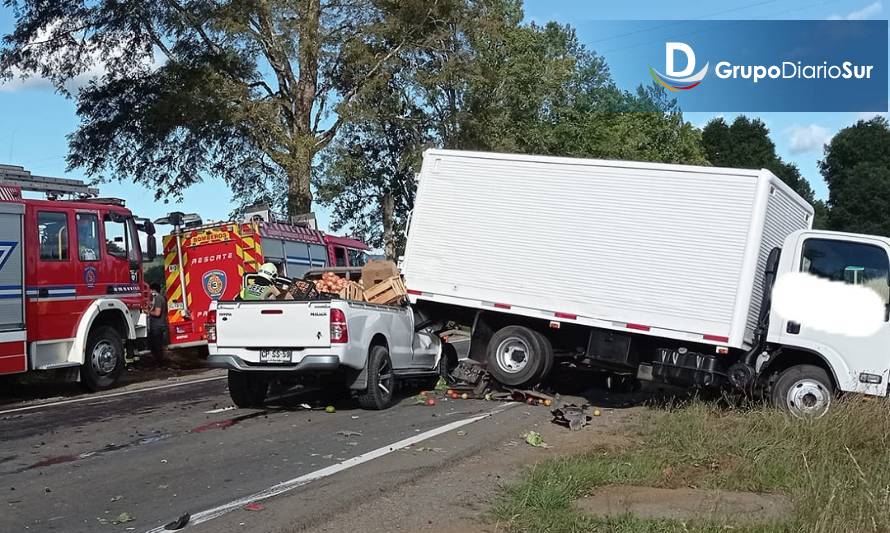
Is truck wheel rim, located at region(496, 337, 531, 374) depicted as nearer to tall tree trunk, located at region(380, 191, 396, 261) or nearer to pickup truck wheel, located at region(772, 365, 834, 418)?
pickup truck wheel, located at region(772, 365, 834, 418)

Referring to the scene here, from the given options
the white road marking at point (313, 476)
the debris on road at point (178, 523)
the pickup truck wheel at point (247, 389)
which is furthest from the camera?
the pickup truck wheel at point (247, 389)

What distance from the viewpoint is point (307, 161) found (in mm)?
23359

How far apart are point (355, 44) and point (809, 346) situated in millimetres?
16691

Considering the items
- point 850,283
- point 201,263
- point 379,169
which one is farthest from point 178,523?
point 379,169

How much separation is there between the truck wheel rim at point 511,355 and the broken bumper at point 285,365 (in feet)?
8.38

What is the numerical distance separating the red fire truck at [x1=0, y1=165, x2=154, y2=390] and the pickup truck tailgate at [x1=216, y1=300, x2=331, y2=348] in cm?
360

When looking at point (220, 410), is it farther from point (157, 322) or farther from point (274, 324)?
point (157, 322)

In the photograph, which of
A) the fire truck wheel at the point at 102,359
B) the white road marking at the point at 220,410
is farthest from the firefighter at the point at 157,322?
the white road marking at the point at 220,410

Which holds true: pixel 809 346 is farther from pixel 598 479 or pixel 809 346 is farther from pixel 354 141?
pixel 354 141

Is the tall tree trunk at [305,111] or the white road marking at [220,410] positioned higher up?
the tall tree trunk at [305,111]

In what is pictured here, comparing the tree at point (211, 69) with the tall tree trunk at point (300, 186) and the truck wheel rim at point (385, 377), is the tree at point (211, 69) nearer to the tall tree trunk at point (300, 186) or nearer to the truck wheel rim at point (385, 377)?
the tall tree trunk at point (300, 186)

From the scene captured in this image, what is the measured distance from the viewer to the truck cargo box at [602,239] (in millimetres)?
10562

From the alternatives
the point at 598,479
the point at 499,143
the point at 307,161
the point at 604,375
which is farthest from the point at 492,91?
the point at 598,479

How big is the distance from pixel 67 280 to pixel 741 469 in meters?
10.2
